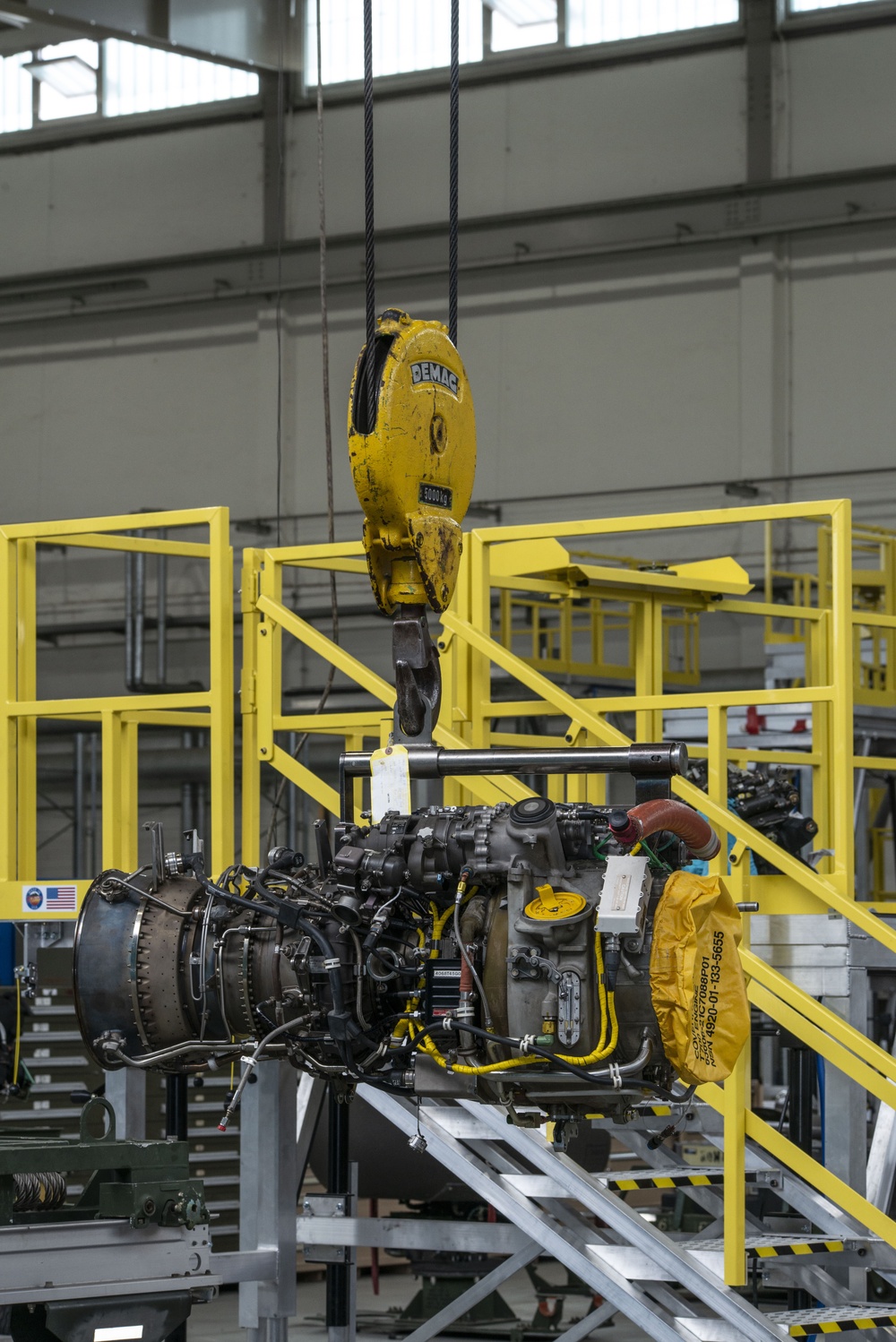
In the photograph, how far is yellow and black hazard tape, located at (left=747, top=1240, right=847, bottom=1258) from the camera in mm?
7473

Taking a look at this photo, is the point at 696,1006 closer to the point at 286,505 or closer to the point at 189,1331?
the point at 189,1331

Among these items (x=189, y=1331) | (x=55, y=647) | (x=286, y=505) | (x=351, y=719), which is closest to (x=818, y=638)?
(x=351, y=719)

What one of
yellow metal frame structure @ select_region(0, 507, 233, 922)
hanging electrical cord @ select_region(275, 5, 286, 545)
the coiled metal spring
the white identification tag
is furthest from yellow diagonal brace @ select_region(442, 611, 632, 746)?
hanging electrical cord @ select_region(275, 5, 286, 545)

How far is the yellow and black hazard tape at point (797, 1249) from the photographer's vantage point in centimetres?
747

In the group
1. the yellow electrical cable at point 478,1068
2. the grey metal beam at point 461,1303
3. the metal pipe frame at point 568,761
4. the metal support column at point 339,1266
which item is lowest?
the grey metal beam at point 461,1303

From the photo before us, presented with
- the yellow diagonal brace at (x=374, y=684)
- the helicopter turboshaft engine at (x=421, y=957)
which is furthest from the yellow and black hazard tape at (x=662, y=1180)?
the helicopter turboshaft engine at (x=421, y=957)

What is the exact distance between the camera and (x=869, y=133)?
20.1 m

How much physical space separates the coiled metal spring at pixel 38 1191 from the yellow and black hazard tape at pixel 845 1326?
2843 millimetres

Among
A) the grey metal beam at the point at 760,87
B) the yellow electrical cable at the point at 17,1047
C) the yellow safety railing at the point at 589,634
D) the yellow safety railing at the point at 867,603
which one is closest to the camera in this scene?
the yellow electrical cable at the point at 17,1047

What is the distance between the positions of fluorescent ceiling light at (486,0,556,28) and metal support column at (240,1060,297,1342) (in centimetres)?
1663

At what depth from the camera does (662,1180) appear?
816 cm

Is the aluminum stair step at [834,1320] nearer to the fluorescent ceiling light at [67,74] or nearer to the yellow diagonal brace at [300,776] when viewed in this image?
the yellow diagonal brace at [300,776]

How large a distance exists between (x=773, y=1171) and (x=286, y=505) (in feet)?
50.5

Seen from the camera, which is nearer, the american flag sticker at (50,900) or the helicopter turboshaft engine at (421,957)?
the helicopter turboshaft engine at (421,957)
